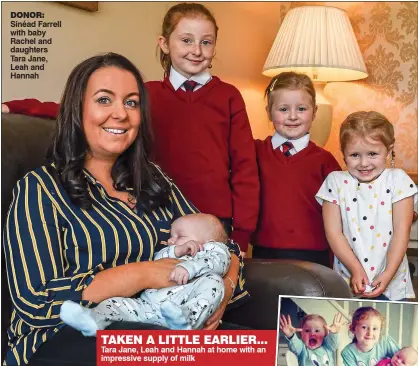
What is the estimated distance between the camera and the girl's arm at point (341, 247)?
1310 mm

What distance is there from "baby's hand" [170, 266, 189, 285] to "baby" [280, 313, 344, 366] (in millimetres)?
186

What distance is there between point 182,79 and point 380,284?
1.88ft

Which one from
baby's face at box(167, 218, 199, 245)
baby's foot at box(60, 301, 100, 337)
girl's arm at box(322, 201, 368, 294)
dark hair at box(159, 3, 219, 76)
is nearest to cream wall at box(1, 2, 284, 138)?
dark hair at box(159, 3, 219, 76)

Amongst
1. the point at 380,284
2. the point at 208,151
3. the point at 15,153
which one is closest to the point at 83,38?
the point at 208,151

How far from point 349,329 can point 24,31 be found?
2.50 feet

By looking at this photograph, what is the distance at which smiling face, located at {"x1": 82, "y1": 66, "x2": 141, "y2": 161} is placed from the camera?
3.25 ft

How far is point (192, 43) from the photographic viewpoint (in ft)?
4.37

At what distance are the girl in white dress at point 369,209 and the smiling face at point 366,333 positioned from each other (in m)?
0.51

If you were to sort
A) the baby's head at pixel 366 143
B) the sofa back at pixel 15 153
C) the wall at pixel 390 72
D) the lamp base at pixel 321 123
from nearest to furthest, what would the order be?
the sofa back at pixel 15 153 < the baby's head at pixel 366 143 < the lamp base at pixel 321 123 < the wall at pixel 390 72

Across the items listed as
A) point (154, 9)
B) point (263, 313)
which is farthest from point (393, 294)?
point (154, 9)

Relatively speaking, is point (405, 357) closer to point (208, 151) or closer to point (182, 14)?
point (208, 151)

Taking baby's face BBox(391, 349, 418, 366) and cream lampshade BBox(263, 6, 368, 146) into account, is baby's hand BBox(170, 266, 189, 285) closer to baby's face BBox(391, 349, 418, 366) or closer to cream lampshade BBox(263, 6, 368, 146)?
baby's face BBox(391, 349, 418, 366)

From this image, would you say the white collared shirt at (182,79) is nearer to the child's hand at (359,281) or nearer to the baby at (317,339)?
the child's hand at (359,281)

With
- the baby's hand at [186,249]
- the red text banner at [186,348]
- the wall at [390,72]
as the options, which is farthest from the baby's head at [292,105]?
the wall at [390,72]
